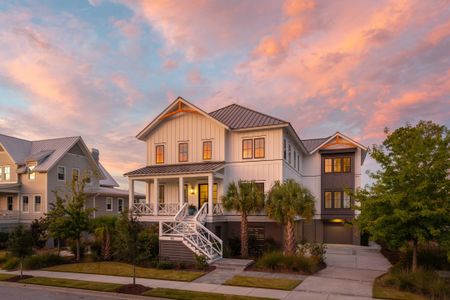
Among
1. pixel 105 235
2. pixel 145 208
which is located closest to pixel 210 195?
pixel 145 208

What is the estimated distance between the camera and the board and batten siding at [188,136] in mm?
25562

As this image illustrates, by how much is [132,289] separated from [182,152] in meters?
13.7

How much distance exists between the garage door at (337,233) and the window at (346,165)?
479 centimetres

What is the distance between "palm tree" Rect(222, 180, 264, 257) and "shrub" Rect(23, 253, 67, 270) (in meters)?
10.5

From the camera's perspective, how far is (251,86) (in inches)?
942

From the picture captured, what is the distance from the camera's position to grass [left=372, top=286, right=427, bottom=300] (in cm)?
1270

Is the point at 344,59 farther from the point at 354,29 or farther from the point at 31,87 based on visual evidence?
the point at 31,87

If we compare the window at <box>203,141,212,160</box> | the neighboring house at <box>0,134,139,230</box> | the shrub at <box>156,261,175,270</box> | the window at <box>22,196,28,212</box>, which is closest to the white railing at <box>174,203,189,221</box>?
the shrub at <box>156,261,175,270</box>

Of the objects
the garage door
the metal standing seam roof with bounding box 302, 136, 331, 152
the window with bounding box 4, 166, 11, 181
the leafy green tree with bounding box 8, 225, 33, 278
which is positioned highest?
the metal standing seam roof with bounding box 302, 136, 331, 152

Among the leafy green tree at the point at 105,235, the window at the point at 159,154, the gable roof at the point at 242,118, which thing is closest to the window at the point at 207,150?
the gable roof at the point at 242,118

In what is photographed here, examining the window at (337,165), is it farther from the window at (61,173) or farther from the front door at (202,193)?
the window at (61,173)

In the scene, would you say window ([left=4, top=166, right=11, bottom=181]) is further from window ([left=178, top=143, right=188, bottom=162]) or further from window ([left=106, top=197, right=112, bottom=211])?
window ([left=178, top=143, right=188, bottom=162])

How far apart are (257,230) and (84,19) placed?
55.1 ft

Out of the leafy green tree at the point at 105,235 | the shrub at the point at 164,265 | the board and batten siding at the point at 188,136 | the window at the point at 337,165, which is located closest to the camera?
the shrub at the point at 164,265
